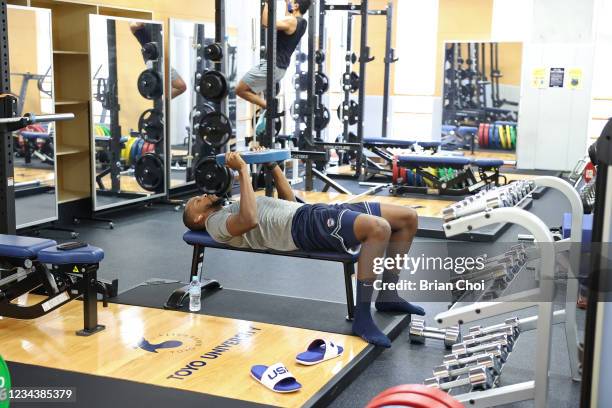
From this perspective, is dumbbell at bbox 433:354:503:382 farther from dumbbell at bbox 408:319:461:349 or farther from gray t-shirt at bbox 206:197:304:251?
gray t-shirt at bbox 206:197:304:251

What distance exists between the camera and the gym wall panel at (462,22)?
36.5 feet

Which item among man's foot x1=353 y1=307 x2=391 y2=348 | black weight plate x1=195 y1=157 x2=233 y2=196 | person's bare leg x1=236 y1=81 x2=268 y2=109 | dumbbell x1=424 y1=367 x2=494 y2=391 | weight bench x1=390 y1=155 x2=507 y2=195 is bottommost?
man's foot x1=353 y1=307 x2=391 y2=348

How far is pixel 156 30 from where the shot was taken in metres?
6.66

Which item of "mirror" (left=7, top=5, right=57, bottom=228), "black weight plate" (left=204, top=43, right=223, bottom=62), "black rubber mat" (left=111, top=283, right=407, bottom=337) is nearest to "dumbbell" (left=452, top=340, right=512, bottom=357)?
"black rubber mat" (left=111, top=283, right=407, bottom=337)

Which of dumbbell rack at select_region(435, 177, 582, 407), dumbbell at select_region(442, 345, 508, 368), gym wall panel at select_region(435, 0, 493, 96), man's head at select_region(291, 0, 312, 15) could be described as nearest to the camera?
dumbbell rack at select_region(435, 177, 582, 407)

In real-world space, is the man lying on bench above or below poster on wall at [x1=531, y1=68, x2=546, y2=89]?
below

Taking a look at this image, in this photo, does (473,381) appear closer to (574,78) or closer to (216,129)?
(216,129)

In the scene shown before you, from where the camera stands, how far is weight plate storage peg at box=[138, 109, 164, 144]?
664 centimetres

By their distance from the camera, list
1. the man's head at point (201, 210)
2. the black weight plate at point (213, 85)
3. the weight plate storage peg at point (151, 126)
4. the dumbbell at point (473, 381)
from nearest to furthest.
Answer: the dumbbell at point (473, 381) < the man's head at point (201, 210) < the black weight plate at point (213, 85) < the weight plate storage peg at point (151, 126)

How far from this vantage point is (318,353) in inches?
125

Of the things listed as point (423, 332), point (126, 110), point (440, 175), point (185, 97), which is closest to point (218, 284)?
point (423, 332)

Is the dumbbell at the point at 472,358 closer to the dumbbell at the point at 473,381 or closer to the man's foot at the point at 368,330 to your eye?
the dumbbell at the point at 473,381

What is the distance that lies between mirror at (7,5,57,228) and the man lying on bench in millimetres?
1986

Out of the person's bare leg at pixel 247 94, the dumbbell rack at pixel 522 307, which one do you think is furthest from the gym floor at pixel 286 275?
the person's bare leg at pixel 247 94
